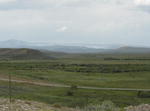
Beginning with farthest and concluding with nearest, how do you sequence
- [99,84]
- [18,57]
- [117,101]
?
[18,57]
[99,84]
[117,101]

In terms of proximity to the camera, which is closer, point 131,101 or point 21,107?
point 21,107

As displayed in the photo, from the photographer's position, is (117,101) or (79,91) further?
(79,91)

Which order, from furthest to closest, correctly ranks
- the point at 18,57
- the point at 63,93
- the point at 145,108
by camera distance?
the point at 18,57, the point at 63,93, the point at 145,108

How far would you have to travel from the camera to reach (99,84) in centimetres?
5316

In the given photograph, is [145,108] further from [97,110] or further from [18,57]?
[18,57]

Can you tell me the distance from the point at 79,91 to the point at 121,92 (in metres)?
6.45

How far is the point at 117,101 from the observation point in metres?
34.3

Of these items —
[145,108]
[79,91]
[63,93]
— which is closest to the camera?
[145,108]

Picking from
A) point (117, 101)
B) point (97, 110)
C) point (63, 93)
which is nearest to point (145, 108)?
point (97, 110)

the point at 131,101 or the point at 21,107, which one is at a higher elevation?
the point at 21,107

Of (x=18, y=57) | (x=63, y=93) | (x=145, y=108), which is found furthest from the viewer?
(x=18, y=57)

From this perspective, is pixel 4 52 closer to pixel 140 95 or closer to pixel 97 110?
pixel 140 95

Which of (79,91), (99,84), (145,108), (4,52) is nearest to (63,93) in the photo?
(79,91)

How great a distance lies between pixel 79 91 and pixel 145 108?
2190 cm
